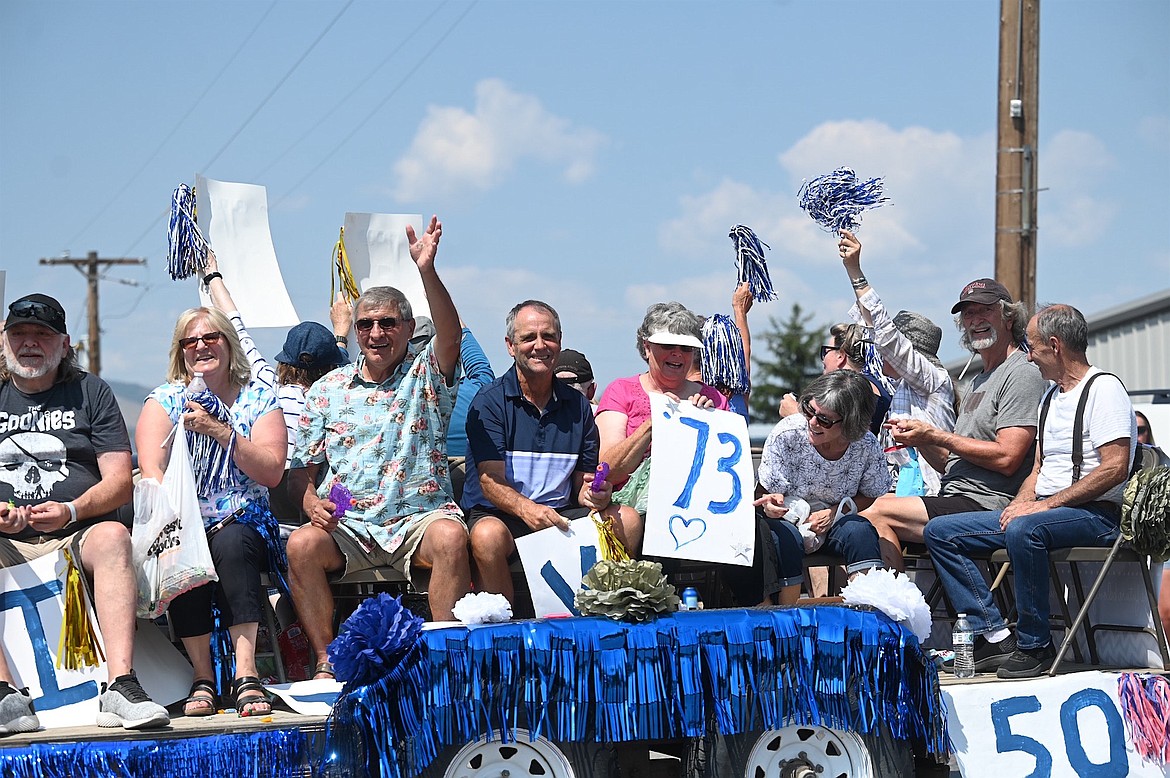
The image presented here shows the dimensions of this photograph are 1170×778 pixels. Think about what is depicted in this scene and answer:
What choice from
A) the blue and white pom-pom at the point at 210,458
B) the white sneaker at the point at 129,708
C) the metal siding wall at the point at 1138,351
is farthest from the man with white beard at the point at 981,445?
the metal siding wall at the point at 1138,351

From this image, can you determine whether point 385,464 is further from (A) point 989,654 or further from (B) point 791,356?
(B) point 791,356

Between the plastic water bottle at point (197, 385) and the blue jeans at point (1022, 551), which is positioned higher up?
the plastic water bottle at point (197, 385)

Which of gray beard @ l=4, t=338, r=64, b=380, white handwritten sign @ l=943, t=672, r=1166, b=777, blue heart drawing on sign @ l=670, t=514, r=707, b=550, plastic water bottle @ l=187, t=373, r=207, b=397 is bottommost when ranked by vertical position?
→ white handwritten sign @ l=943, t=672, r=1166, b=777

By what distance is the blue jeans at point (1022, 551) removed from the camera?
5551 mm

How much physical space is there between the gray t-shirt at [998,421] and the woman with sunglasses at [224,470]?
3.16 m

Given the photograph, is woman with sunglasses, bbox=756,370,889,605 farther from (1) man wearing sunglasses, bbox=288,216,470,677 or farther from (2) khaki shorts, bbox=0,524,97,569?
(2) khaki shorts, bbox=0,524,97,569

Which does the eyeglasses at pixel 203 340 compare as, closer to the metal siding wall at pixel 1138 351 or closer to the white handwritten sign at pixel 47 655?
the white handwritten sign at pixel 47 655

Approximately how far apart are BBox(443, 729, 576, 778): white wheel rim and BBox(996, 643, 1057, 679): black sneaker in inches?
79.7

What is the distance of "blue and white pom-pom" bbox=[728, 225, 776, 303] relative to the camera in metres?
6.72

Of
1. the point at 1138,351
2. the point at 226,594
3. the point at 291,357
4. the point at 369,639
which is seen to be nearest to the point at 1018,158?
the point at 291,357

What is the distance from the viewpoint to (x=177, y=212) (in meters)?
6.59

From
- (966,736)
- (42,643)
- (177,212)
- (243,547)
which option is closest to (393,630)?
(243,547)

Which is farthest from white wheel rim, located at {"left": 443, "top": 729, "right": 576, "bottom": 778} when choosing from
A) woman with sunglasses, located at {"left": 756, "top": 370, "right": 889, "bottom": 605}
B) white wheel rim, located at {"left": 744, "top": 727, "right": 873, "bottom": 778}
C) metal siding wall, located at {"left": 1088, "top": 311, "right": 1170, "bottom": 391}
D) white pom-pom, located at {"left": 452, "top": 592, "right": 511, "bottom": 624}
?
metal siding wall, located at {"left": 1088, "top": 311, "right": 1170, "bottom": 391}

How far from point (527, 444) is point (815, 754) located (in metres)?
1.80
